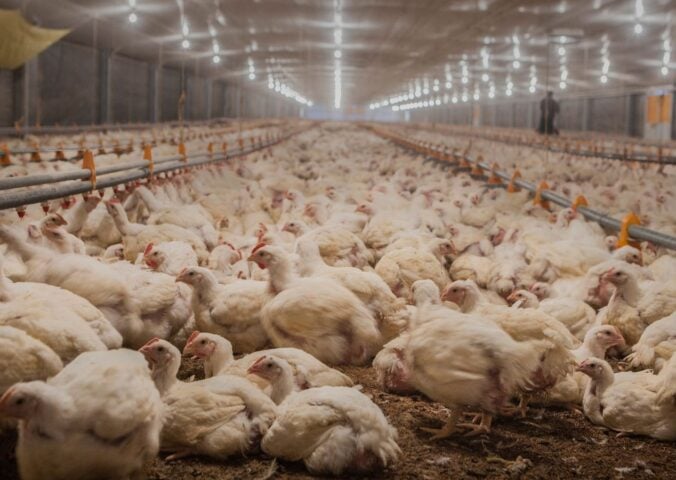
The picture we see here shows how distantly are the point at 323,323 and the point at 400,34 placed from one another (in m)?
19.0

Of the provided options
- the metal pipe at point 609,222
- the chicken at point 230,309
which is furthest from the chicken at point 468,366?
the metal pipe at point 609,222

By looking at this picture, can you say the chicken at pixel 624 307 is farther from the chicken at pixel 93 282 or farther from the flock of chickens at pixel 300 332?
the chicken at pixel 93 282

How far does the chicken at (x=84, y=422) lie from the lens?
2.30 metres

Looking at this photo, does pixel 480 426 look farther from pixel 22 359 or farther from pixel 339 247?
pixel 339 247

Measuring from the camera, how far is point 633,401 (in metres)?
3.34

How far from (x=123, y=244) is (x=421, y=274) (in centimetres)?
227

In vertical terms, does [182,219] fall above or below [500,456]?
above

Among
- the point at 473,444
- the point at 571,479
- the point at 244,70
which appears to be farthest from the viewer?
the point at 244,70

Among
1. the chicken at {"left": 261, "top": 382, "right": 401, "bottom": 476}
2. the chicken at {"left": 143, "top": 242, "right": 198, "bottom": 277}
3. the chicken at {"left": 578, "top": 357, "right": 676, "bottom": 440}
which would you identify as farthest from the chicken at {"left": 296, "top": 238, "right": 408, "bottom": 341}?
the chicken at {"left": 261, "top": 382, "right": 401, "bottom": 476}

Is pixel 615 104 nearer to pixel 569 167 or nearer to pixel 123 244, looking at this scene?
pixel 569 167

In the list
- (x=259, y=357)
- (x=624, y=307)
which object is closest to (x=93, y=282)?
(x=259, y=357)

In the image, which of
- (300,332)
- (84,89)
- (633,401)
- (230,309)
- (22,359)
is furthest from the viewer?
(84,89)

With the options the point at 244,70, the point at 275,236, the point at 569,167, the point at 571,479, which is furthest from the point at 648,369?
the point at 244,70

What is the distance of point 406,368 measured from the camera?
361 cm
